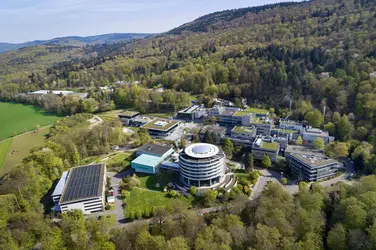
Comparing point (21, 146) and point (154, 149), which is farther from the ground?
point (154, 149)

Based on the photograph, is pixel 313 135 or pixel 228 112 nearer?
pixel 313 135

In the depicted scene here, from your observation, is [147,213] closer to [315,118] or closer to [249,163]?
[249,163]

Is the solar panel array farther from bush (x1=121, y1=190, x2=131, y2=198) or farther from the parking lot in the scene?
the parking lot

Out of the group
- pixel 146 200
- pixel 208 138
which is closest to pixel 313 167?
pixel 208 138

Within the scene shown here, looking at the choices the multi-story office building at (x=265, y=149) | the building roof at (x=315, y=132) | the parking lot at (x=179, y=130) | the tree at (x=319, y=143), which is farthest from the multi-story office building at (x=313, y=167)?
the parking lot at (x=179, y=130)

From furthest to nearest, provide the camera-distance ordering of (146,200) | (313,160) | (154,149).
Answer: (154,149) → (313,160) → (146,200)

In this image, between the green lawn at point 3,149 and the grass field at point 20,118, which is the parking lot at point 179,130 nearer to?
the green lawn at point 3,149

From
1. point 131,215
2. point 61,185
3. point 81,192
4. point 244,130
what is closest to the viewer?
point 131,215
